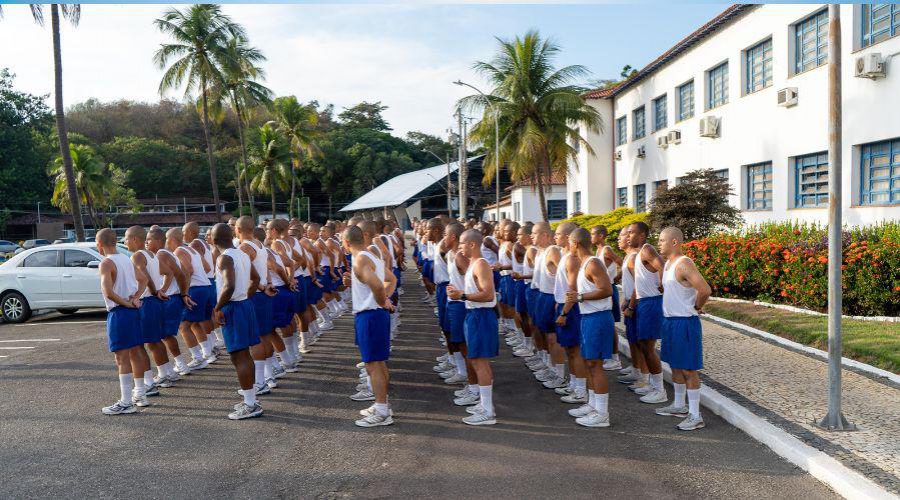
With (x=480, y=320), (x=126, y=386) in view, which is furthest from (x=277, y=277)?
(x=480, y=320)

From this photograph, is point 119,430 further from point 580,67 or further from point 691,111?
point 580,67

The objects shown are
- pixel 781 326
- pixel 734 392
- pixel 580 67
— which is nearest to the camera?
pixel 734 392

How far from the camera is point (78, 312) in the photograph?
15680 millimetres

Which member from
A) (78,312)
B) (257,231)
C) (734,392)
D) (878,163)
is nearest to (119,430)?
(257,231)

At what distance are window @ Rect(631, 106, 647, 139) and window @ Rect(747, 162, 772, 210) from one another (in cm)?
832

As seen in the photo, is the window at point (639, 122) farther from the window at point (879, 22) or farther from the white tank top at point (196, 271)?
the white tank top at point (196, 271)

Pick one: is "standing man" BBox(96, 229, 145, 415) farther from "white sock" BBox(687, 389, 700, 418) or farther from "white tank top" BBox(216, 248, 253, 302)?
"white sock" BBox(687, 389, 700, 418)

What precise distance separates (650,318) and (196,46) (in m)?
30.1

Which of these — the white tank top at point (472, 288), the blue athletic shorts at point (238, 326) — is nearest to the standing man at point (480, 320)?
the white tank top at point (472, 288)

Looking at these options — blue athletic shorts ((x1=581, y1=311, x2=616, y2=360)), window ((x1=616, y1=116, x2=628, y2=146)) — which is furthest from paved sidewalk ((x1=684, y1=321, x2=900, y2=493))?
window ((x1=616, y1=116, x2=628, y2=146))

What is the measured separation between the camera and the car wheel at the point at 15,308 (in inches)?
557

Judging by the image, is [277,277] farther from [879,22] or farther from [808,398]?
[879,22]

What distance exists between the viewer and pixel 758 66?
1741cm

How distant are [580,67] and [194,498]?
25.8 m
